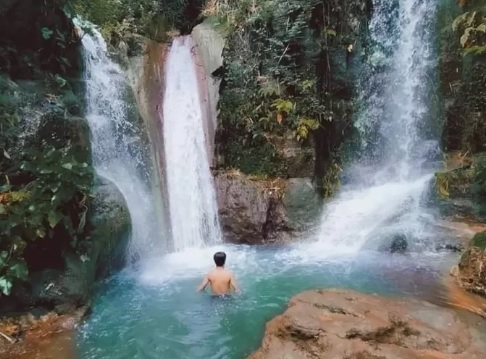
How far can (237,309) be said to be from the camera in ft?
20.0

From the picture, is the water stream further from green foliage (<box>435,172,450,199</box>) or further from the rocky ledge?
the rocky ledge

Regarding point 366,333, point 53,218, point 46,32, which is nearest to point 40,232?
point 53,218

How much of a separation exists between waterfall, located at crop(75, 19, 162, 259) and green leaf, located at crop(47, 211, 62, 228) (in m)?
2.35

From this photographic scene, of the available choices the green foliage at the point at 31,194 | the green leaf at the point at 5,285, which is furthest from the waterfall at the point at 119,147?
the green leaf at the point at 5,285

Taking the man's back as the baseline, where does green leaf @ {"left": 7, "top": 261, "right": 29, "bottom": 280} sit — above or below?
above

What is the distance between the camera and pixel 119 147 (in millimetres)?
8672

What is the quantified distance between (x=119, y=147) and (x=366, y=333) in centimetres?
597

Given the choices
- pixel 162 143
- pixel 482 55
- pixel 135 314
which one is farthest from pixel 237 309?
pixel 482 55

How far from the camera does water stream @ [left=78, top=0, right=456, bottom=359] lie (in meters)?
5.69

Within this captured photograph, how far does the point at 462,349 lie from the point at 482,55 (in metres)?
7.14

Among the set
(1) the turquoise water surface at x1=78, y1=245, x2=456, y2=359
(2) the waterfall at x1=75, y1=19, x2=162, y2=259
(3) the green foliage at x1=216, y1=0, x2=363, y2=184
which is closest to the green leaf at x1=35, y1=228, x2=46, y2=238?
(1) the turquoise water surface at x1=78, y1=245, x2=456, y2=359

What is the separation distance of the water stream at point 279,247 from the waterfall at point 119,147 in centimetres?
55

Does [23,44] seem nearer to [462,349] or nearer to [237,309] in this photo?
[237,309]

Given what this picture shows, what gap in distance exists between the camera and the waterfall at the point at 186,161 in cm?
920
